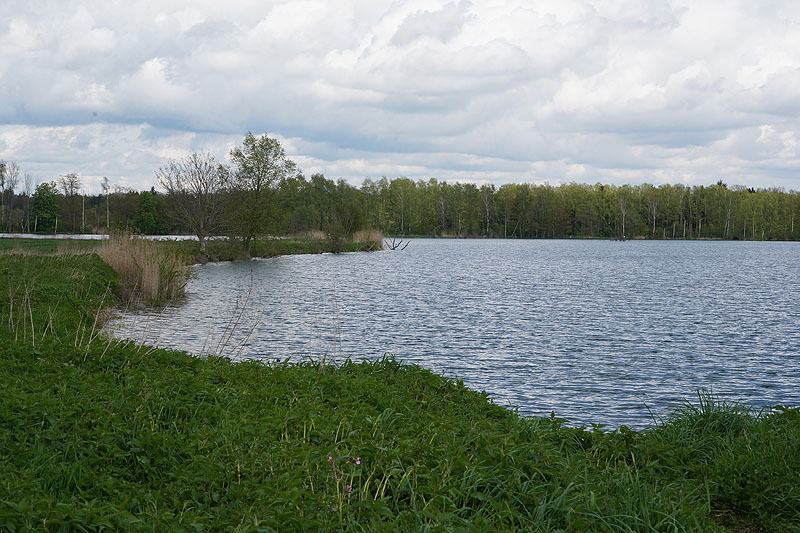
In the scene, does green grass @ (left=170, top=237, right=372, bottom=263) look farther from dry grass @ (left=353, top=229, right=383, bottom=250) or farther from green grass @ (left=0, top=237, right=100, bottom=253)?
green grass @ (left=0, top=237, right=100, bottom=253)

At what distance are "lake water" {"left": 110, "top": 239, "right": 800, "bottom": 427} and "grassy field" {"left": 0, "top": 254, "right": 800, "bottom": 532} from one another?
190 cm

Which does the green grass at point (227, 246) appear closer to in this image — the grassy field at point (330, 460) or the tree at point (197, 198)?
the tree at point (197, 198)

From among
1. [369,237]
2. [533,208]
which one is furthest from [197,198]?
[533,208]

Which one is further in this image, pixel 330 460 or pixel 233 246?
pixel 233 246

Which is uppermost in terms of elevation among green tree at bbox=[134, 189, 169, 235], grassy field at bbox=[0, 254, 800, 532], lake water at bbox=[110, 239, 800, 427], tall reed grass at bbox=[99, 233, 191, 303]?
green tree at bbox=[134, 189, 169, 235]

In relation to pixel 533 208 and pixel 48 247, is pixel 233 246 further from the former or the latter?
pixel 533 208

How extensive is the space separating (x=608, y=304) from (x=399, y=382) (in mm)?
18936

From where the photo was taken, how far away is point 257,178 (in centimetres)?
5362

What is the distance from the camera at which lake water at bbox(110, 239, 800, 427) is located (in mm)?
12297

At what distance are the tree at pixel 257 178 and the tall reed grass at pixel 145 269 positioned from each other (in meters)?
24.6

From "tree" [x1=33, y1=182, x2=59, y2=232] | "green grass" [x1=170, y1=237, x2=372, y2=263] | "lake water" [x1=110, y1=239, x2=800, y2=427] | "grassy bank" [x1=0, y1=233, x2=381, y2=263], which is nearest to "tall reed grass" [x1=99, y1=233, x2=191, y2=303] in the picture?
"lake water" [x1=110, y1=239, x2=800, y2=427]

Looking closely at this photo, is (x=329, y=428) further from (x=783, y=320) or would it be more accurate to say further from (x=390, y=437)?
(x=783, y=320)

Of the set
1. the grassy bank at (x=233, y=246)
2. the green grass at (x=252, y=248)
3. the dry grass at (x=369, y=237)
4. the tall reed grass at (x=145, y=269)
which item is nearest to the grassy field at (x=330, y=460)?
the tall reed grass at (x=145, y=269)

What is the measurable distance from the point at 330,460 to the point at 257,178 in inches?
1993
